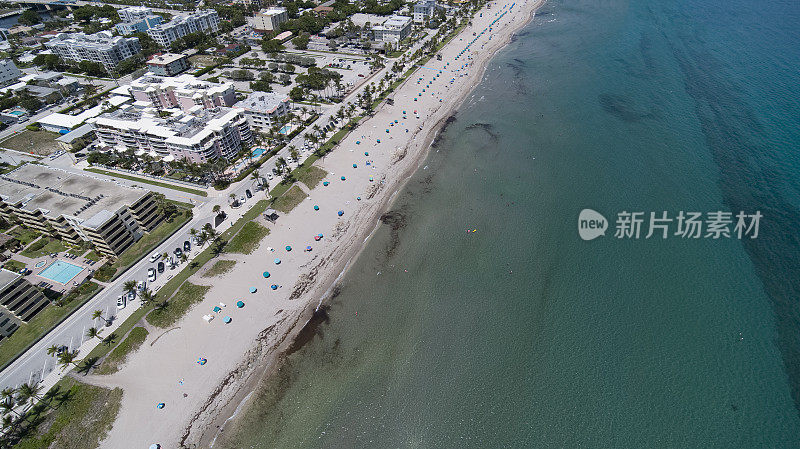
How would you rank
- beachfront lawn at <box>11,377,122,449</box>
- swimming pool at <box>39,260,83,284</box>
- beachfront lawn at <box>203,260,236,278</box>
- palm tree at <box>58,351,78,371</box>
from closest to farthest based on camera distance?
beachfront lawn at <box>11,377,122,449</box> → palm tree at <box>58,351,78,371</box> → swimming pool at <box>39,260,83,284</box> → beachfront lawn at <box>203,260,236,278</box>

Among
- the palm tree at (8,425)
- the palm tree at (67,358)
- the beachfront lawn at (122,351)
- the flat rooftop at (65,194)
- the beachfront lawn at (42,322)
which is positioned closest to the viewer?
the palm tree at (8,425)

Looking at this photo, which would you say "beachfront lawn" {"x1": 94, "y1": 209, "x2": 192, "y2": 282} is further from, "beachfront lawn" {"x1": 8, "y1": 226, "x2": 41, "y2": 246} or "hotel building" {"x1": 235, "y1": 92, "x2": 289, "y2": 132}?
"hotel building" {"x1": 235, "y1": 92, "x2": 289, "y2": 132}

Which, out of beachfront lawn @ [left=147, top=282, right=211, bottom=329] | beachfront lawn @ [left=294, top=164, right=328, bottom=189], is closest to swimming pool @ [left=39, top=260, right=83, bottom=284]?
beachfront lawn @ [left=147, top=282, right=211, bottom=329]

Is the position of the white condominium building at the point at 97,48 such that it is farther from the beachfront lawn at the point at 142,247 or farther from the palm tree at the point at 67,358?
the palm tree at the point at 67,358

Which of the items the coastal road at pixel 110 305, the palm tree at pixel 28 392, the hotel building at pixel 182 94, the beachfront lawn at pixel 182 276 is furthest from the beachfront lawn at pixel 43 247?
the hotel building at pixel 182 94

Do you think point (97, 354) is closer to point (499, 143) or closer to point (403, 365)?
point (403, 365)

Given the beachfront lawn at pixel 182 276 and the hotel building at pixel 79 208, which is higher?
the hotel building at pixel 79 208
